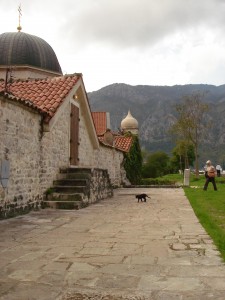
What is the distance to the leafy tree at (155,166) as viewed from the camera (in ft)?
162

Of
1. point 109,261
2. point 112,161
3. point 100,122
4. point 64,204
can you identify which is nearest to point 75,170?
point 64,204

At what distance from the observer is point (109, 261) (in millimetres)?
4512

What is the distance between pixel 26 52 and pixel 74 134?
1007 centimetres

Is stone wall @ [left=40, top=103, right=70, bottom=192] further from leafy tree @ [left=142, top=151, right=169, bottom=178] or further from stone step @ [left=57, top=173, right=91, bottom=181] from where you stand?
leafy tree @ [left=142, top=151, right=169, bottom=178]

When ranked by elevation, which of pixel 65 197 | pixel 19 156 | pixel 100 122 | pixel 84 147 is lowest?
pixel 65 197

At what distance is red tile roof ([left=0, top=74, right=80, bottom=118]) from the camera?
38.6 feet

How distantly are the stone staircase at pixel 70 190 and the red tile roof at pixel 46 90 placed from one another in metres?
2.32

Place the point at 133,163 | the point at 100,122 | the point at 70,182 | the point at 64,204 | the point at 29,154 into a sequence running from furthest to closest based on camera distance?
the point at 100,122
the point at 133,163
the point at 70,182
the point at 64,204
the point at 29,154

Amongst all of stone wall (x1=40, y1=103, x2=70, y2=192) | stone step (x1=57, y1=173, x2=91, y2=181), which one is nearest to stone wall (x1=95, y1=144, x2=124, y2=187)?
stone wall (x1=40, y1=103, x2=70, y2=192)

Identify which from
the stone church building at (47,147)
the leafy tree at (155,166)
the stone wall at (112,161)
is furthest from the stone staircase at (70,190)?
the leafy tree at (155,166)

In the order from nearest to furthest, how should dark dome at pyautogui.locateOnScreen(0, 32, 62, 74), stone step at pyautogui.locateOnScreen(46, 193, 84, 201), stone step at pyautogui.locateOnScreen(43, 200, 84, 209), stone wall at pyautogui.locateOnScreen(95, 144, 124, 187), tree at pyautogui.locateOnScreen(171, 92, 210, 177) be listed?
stone step at pyautogui.locateOnScreen(43, 200, 84, 209) < stone step at pyautogui.locateOnScreen(46, 193, 84, 201) < stone wall at pyautogui.locateOnScreen(95, 144, 124, 187) < dark dome at pyautogui.locateOnScreen(0, 32, 62, 74) < tree at pyautogui.locateOnScreen(171, 92, 210, 177)

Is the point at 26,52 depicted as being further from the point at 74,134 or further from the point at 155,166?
the point at 155,166

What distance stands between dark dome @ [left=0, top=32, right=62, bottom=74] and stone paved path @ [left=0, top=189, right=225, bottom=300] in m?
16.3

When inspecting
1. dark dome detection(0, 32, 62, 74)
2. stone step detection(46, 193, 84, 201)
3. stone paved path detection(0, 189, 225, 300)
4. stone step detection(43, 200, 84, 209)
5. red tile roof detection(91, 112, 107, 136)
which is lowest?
stone paved path detection(0, 189, 225, 300)
